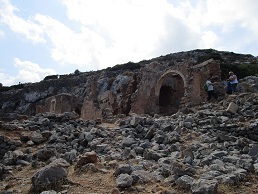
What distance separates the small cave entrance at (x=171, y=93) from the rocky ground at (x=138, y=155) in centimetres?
1051

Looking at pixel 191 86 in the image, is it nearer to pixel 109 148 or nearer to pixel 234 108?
pixel 234 108

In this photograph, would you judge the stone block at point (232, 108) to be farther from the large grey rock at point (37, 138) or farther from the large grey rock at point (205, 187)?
the large grey rock at point (205, 187)

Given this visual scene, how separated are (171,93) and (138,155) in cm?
1683

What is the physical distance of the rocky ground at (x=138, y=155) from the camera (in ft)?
18.0

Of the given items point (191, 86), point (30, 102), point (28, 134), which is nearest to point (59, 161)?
point (28, 134)

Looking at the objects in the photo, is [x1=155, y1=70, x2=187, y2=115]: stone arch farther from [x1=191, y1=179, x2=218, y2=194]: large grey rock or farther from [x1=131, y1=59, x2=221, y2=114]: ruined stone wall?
[x1=191, y1=179, x2=218, y2=194]: large grey rock

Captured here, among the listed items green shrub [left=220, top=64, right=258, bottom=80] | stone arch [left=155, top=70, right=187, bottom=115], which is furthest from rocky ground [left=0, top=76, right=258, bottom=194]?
green shrub [left=220, top=64, right=258, bottom=80]

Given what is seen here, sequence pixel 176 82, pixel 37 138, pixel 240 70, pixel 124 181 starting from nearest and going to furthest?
1. pixel 124 181
2. pixel 37 138
3. pixel 176 82
4. pixel 240 70

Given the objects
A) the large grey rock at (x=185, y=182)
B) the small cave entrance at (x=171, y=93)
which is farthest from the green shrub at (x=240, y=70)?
the large grey rock at (x=185, y=182)

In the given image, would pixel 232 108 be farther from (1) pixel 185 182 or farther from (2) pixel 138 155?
(1) pixel 185 182

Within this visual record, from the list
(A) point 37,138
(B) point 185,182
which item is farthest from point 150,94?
(B) point 185,182

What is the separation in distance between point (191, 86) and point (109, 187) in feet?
43.3

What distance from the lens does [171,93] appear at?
24312mm

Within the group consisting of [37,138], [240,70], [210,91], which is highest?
[240,70]
